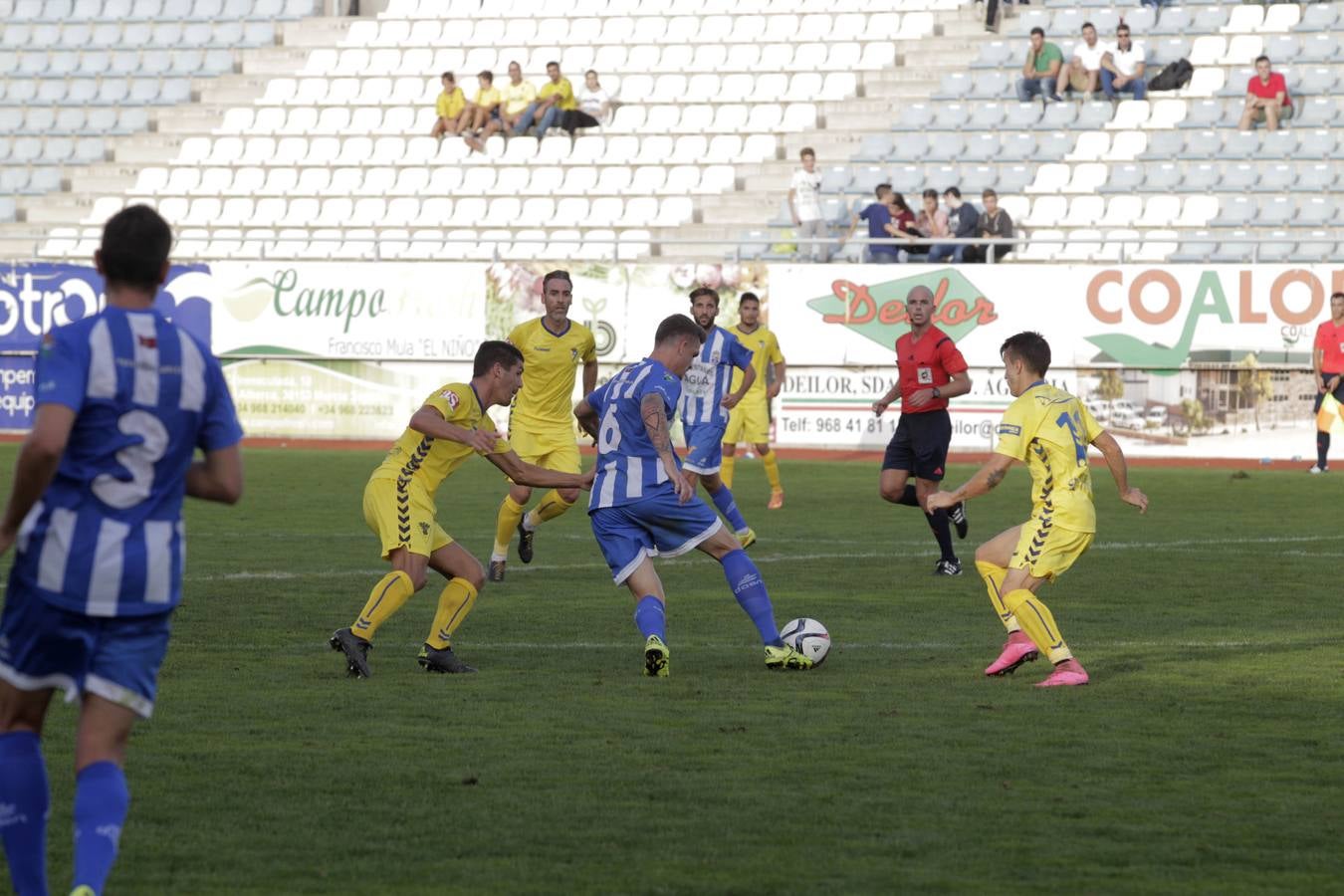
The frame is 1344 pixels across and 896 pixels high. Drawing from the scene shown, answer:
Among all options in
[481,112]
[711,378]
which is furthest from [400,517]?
[481,112]

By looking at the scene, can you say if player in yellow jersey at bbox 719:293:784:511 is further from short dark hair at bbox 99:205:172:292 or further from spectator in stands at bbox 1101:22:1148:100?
A: short dark hair at bbox 99:205:172:292

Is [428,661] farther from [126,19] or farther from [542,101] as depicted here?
[126,19]

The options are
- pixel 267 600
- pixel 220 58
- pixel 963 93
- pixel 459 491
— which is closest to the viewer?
pixel 267 600

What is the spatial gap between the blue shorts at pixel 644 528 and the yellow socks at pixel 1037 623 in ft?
4.85

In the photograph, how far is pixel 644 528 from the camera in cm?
991

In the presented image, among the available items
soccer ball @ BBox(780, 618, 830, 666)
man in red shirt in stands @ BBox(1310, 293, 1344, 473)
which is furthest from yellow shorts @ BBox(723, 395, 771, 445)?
soccer ball @ BBox(780, 618, 830, 666)

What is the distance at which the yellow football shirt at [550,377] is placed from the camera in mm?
15227

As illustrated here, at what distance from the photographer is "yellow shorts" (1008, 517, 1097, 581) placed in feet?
31.1

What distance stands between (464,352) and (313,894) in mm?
24886

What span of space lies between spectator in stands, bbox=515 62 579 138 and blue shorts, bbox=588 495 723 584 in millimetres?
25934

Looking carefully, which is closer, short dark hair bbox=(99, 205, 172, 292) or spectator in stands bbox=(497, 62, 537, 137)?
short dark hair bbox=(99, 205, 172, 292)

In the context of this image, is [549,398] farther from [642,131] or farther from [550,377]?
[642,131]

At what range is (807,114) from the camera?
34938 mm

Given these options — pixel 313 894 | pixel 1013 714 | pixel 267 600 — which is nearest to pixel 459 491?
pixel 267 600
